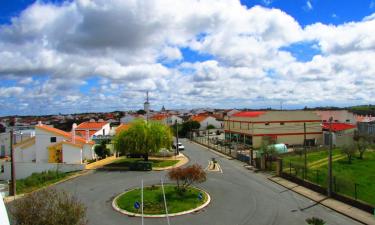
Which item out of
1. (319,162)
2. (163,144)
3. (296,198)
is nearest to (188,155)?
(163,144)

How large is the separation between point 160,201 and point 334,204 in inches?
494

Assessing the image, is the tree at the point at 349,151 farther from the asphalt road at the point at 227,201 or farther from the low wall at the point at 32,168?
the low wall at the point at 32,168

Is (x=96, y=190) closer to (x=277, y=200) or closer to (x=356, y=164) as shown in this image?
(x=277, y=200)

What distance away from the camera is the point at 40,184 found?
36.7 m

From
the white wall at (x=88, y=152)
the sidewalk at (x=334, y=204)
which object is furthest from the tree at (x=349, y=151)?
the white wall at (x=88, y=152)

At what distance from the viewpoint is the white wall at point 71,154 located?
4738cm

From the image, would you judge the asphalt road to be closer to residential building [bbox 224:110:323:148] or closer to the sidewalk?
the sidewalk

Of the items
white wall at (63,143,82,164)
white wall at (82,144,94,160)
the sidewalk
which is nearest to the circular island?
the sidewalk

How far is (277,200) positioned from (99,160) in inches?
1249

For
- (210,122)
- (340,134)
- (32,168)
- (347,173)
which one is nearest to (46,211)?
(347,173)

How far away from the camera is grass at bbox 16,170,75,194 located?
3511 centimetres

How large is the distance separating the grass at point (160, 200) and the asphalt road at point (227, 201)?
103cm

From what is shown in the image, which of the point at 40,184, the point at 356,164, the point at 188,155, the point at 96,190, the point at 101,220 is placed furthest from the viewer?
the point at 188,155

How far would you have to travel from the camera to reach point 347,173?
3497 centimetres
